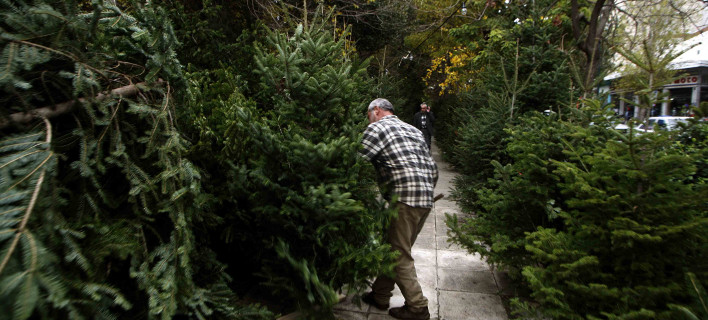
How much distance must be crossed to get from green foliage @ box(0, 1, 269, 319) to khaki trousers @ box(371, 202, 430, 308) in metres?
1.34

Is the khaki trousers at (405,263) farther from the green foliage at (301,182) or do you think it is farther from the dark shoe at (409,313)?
the green foliage at (301,182)

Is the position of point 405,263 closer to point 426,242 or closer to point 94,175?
point 426,242

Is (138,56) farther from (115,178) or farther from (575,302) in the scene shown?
(575,302)

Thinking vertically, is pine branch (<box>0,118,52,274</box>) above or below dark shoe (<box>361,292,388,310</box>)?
above

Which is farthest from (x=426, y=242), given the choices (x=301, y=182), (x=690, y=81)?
A: (x=690, y=81)

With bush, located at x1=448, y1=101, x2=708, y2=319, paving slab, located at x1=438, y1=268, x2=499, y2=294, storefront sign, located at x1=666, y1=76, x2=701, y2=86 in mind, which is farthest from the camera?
storefront sign, located at x1=666, y1=76, x2=701, y2=86

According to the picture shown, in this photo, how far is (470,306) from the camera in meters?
3.70

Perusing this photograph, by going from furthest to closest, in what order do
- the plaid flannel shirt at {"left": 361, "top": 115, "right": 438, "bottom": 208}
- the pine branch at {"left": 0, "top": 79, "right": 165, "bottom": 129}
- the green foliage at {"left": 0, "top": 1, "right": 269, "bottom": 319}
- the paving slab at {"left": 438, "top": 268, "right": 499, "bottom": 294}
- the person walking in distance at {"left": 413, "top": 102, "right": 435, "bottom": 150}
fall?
the person walking in distance at {"left": 413, "top": 102, "right": 435, "bottom": 150}
the paving slab at {"left": 438, "top": 268, "right": 499, "bottom": 294}
the plaid flannel shirt at {"left": 361, "top": 115, "right": 438, "bottom": 208}
the pine branch at {"left": 0, "top": 79, "right": 165, "bottom": 129}
the green foliage at {"left": 0, "top": 1, "right": 269, "bottom": 319}

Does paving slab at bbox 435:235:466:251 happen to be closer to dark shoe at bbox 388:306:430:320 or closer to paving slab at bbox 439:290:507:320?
paving slab at bbox 439:290:507:320

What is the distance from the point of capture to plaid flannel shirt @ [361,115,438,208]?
3.36m

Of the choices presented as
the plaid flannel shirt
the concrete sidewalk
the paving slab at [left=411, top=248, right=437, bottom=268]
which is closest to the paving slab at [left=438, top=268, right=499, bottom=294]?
the concrete sidewalk

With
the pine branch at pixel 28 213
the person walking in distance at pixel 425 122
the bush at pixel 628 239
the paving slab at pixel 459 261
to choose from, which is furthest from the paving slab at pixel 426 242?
the person walking in distance at pixel 425 122

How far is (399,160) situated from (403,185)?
22cm

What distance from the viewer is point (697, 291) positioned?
1.87 meters
